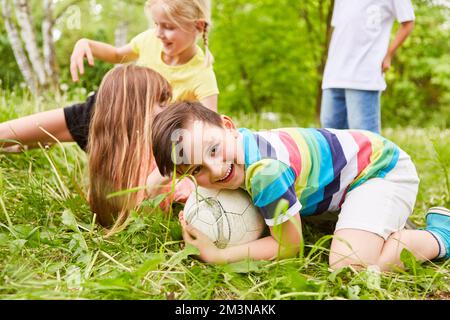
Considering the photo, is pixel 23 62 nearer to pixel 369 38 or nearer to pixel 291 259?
pixel 369 38

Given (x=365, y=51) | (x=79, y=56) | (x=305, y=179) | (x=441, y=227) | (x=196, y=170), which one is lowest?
(x=441, y=227)

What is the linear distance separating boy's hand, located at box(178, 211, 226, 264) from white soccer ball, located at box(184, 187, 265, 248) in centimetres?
2

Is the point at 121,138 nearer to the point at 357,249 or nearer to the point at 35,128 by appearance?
the point at 35,128

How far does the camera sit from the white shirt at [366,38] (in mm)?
2963

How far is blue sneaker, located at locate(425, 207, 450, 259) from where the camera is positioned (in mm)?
1934

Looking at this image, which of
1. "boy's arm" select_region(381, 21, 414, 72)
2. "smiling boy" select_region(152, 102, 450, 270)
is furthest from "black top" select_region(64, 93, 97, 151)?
"boy's arm" select_region(381, 21, 414, 72)

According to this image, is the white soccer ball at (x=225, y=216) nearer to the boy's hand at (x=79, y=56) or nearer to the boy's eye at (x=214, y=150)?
the boy's eye at (x=214, y=150)

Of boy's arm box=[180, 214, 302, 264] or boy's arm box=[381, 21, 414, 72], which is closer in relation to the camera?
boy's arm box=[180, 214, 302, 264]

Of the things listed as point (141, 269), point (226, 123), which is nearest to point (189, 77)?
point (226, 123)

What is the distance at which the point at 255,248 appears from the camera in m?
1.76

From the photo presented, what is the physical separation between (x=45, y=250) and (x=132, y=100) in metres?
0.81

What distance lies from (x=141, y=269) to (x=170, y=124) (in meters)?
0.50

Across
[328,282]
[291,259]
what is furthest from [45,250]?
[328,282]

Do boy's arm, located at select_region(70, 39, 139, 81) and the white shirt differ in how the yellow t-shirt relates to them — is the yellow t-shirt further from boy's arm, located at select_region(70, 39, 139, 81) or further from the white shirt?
the white shirt
